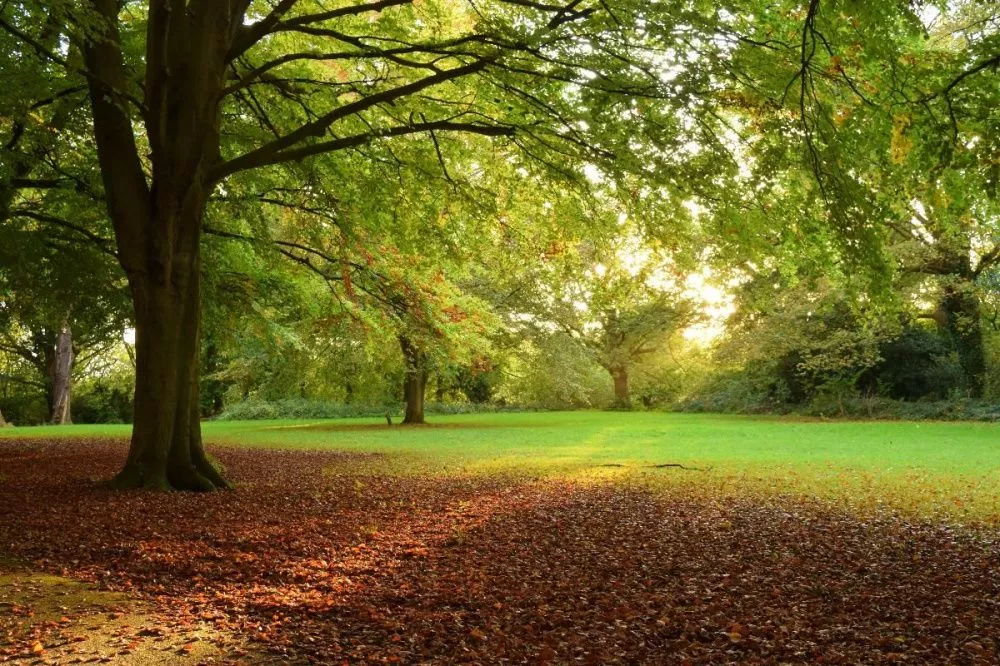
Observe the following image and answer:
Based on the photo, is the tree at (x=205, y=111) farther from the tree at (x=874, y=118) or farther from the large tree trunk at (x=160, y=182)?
the tree at (x=874, y=118)

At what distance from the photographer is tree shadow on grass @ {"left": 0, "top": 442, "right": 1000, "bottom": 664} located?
196 inches

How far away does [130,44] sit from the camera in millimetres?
11953

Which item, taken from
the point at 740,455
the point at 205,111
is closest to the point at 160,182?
the point at 205,111

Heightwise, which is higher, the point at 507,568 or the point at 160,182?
the point at 160,182

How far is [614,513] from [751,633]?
4.36m

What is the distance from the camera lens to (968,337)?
1174 inches

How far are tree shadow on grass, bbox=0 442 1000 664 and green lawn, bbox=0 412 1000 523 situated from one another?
2.04 meters

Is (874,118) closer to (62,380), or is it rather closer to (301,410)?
(301,410)

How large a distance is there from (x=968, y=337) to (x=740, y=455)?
17.9 m

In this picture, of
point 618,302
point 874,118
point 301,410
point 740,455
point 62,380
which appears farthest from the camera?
point 301,410

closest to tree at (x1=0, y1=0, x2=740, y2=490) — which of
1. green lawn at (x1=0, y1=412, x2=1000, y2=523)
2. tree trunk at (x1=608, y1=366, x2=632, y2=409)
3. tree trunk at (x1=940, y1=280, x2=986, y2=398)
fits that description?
green lawn at (x1=0, y1=412, x2=1000, y2=523)

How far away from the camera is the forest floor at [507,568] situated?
193 inches

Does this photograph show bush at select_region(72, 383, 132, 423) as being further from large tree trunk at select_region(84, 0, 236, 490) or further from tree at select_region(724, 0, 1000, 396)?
tree at select_region(724, 0, 1000, 396)

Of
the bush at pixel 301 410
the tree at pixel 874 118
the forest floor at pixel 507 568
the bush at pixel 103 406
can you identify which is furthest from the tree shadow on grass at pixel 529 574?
the bush at pixel 103 406
